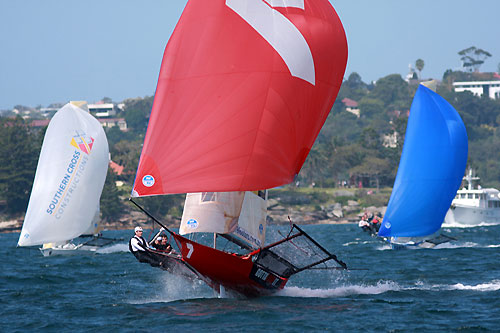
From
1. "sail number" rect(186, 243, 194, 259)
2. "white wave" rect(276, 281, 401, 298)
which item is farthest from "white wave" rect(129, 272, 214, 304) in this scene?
"sail number" rect(186, 243, 194, 259)

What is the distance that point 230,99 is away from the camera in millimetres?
15891

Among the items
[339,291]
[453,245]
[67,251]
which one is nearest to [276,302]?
[339,291]

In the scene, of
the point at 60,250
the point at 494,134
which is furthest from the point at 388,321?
the point at 494,134

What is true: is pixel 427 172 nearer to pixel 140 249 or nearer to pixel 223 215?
pixel 223 215

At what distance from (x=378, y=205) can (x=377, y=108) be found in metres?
99.0

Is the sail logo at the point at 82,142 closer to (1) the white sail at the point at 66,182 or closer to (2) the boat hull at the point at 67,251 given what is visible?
(1) the white sail at the point at 66,182

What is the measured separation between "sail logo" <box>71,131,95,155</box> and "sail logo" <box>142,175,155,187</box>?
17972 mm

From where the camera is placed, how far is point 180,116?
15594 mm

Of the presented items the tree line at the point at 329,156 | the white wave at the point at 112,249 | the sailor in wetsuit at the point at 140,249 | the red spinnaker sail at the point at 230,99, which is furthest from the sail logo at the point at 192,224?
the tree line at the point at 329,156

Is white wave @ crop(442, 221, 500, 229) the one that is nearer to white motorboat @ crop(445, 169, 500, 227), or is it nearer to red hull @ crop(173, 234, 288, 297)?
white motorboat @ crop(445, 169, 500, 227)

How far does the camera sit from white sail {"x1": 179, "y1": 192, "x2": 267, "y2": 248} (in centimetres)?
1747

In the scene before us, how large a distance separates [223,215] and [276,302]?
225 cm

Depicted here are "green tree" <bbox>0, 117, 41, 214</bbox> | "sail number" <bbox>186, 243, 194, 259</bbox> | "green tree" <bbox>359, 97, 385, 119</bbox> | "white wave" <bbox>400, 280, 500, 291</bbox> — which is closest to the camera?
"sail number" <bbox>186, 243, 194, 259</bbox>

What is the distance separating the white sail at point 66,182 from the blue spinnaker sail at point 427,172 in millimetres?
12252
